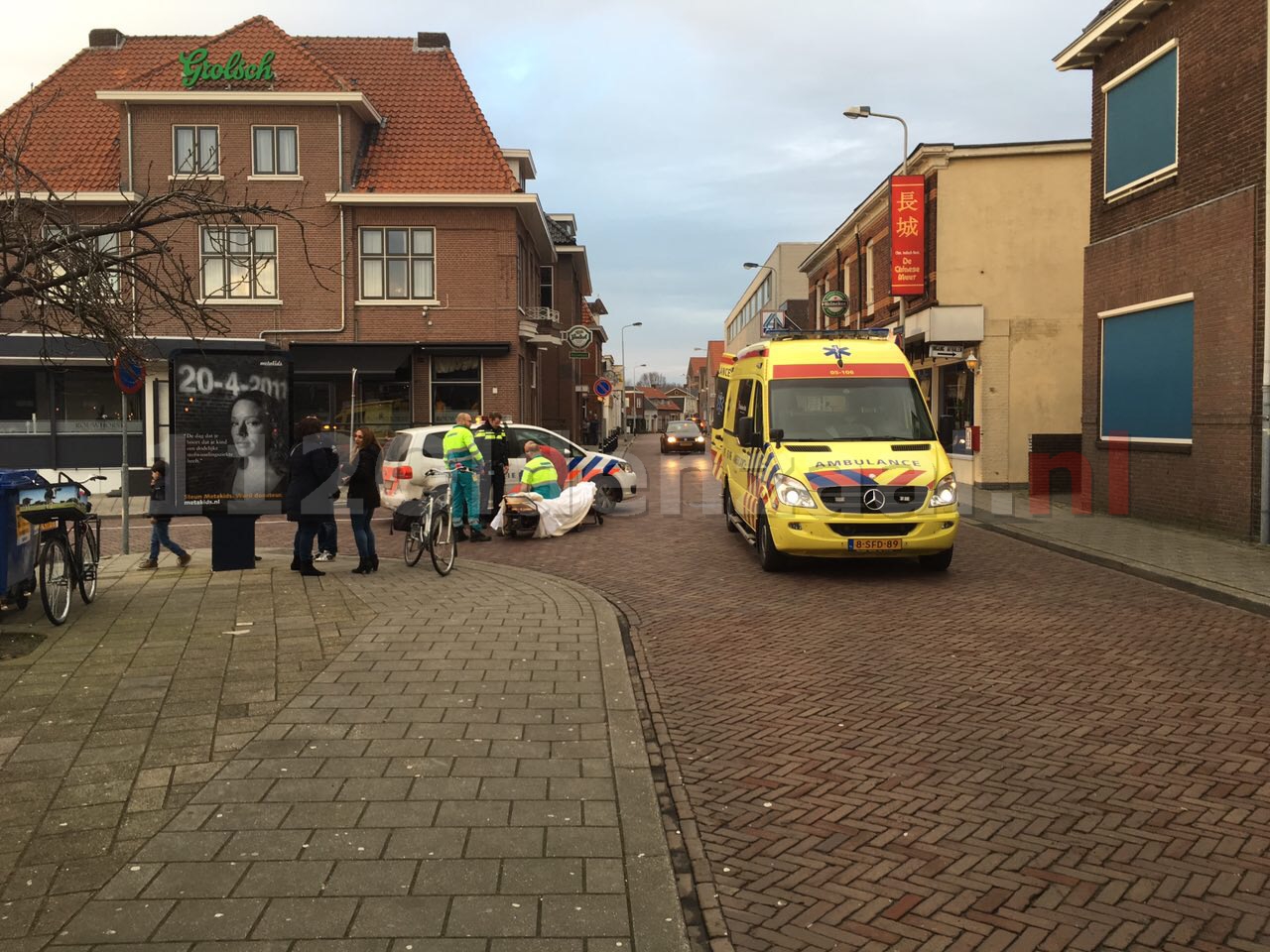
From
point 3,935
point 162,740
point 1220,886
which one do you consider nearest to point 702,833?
point 1220,886

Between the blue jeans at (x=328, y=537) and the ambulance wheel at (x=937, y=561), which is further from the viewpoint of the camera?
the blue jeans at (x=328, y=537)

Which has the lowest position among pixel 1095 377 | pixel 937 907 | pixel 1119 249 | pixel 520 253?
pixel 937 907

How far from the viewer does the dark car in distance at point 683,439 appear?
1914 inches

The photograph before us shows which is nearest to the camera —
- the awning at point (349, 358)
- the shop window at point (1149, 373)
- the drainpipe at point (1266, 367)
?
the drainpipe at point (1266, 367)

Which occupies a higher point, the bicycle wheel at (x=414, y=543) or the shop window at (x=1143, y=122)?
the shop window at (x=1143, y=122)

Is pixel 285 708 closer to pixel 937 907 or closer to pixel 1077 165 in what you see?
pixel 937 907

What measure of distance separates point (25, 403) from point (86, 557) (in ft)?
58.7

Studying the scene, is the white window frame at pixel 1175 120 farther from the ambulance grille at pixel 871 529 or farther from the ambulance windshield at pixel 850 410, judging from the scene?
the ambulance grille at pixel 871 529

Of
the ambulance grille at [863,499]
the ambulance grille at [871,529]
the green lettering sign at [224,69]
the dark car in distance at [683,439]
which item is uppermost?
the green lettering sign at [224,69]

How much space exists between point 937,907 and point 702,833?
0.99m

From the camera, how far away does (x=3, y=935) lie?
3270mm

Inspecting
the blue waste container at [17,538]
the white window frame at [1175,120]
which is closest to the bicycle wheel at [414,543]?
the blue waste container at [17,538]

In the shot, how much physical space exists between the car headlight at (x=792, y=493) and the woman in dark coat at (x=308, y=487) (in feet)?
15.2

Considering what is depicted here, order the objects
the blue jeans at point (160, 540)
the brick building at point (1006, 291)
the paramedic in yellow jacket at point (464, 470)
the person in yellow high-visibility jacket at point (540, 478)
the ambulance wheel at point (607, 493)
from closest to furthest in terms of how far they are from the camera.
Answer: the blue jeans at point (160, 540) → the paramedic in yellow jacket at point (464, 470) → the person in yellow high-visibility jacket at point (540, 478) → the ambulance wheel at point (607, 493) → the brick building at point (1006, 291)
